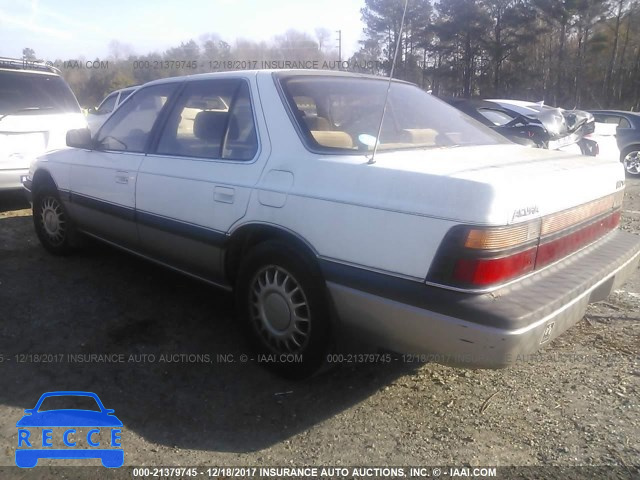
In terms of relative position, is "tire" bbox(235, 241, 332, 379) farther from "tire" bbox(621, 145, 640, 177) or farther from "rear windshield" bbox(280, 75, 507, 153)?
"tire" bbox(621, 145, 640, 177)

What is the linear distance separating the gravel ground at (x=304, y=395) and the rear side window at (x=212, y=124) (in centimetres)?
116

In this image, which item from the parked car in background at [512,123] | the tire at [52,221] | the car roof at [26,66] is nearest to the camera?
the tire at [52,221]

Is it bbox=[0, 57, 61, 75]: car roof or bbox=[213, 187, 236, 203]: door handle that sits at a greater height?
bbox=[0, 57, 61, 75]: car roof

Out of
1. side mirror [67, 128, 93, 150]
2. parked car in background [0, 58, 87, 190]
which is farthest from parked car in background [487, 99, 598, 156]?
parked car in background [0, 58, 87, 190]

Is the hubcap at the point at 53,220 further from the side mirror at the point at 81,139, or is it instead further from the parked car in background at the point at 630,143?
the parked car in background at the point at 630,143

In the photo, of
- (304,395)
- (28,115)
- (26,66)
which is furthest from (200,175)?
(26,66)

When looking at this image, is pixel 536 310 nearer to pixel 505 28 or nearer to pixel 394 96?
pixel 394 96

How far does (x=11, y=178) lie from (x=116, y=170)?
3257 millimetres

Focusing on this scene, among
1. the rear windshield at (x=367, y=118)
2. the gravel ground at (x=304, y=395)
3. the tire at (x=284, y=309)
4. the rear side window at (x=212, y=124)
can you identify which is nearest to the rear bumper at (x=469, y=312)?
the tire at (x=284, y=309)

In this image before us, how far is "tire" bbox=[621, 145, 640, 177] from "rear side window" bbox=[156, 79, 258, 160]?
10611mm

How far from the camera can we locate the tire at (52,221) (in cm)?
478

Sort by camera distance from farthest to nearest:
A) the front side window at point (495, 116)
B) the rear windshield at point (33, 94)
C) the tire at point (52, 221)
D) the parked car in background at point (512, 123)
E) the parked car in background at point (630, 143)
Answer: the parked car in background at point (630, 143) → the front side window at point (495, 116) → the rear windshield at point (33, 94) → the parked car in background at point (512, 123) → the tire at point (52, 221)

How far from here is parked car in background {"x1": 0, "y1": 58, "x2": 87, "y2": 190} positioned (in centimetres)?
643

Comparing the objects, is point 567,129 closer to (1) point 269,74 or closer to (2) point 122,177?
(1) point 269,74
